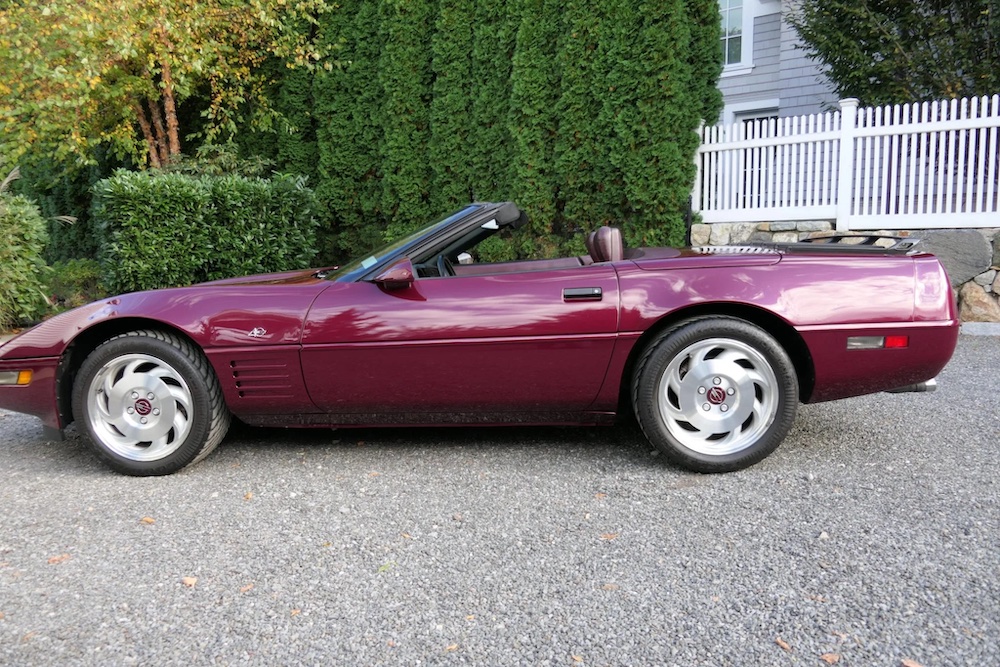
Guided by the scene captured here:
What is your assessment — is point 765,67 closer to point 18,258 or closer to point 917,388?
point 917,388

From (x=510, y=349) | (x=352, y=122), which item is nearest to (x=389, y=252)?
(x=510, y=349)

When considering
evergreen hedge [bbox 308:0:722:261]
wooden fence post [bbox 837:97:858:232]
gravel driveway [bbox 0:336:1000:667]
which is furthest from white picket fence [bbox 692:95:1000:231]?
gravel driveway [bbox 0:336:1000:667]

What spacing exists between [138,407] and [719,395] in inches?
101

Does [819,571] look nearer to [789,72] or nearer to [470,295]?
[470,295]

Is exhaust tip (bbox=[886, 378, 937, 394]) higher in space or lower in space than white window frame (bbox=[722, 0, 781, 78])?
lower

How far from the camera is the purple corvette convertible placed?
3.18 meters

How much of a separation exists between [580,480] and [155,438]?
1.91 m

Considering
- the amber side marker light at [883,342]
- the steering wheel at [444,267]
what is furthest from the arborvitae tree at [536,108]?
the amber side marker light at [883,342]

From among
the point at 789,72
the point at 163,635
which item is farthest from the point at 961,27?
the point at 163,635

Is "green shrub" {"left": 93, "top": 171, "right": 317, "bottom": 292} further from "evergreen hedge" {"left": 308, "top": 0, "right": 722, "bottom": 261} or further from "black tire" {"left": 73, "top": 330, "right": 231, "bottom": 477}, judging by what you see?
"black tire" {"left": 73, "top": 330, "right": 231, "bottom": 477}

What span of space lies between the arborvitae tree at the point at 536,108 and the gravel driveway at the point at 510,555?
4844 millimetres

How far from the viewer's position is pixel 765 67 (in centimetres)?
1307

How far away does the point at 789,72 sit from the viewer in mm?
12695

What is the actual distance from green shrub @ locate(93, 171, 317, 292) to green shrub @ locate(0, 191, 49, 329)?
767 millimetres
